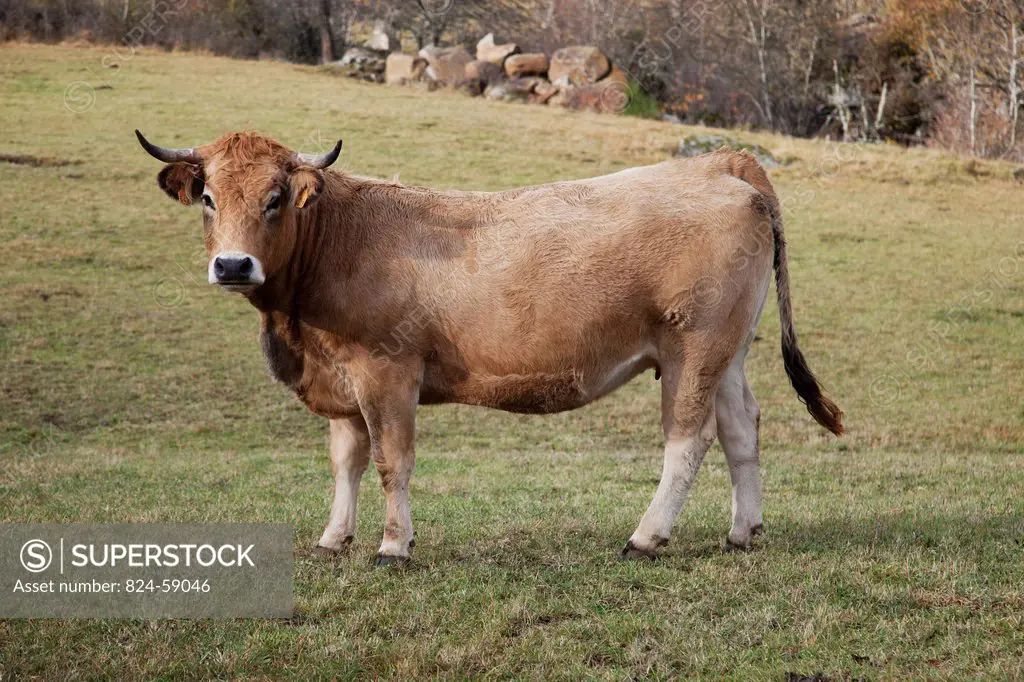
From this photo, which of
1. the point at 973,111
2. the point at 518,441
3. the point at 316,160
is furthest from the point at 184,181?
the point at 973,111

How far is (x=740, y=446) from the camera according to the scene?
771 cm

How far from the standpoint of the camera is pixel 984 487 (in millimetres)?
10242

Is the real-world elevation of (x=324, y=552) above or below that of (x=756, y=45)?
below

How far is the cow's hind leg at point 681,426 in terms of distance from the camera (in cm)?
725

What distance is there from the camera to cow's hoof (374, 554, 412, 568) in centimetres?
707

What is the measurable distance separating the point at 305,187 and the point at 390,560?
2.47 m

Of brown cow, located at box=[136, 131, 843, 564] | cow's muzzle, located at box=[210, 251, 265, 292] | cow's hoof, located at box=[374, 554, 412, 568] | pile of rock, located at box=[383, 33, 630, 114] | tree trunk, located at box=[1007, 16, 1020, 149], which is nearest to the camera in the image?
cow's muzzle, located at box=[210, 251, 265, 292]

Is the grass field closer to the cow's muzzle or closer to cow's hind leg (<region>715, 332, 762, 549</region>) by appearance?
cow's hind leg (<region>715, 332, 762, 549</region>)

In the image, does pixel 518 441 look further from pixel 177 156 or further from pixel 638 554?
pixel 177 156

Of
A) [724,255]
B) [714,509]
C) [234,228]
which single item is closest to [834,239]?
[714,509]

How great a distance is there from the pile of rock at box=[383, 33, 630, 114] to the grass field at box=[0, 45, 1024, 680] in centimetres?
373

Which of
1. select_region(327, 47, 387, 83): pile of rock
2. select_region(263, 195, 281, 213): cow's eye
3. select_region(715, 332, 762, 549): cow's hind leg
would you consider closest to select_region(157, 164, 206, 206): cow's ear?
select_region(263, 195, 281, 213): cow's eye

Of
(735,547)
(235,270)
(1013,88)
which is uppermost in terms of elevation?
(1013,88)

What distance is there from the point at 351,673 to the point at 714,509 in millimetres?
4677
